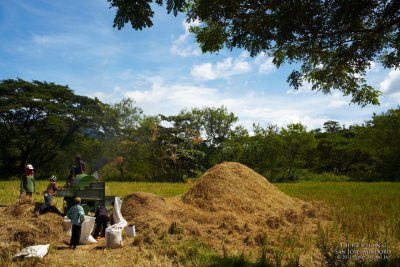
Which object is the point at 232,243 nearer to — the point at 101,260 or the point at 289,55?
the point at 101,260

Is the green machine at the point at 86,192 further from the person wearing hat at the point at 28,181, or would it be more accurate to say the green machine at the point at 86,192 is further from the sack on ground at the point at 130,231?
the person wearing hat at the point at 28,181

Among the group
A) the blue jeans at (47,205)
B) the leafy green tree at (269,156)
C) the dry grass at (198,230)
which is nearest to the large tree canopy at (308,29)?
the dry grass at (198,230)

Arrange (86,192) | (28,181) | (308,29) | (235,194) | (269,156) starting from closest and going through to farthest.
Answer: (308,29)
(86,192)
(235,194)
(28,181)
(269,156)

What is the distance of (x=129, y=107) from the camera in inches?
1517

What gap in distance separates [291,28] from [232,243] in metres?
4.47

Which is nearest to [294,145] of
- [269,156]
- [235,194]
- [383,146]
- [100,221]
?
[269,156]

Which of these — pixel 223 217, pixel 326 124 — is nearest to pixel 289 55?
pixel 223 217

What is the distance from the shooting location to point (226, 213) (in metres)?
10.4

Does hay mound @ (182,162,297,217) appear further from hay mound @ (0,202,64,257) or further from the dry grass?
hay mound @ (0,202,64,257)

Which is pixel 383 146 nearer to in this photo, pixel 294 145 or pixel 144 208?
pixel 294 145

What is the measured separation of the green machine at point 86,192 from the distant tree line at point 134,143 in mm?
22882

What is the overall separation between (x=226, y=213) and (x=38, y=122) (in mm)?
28663

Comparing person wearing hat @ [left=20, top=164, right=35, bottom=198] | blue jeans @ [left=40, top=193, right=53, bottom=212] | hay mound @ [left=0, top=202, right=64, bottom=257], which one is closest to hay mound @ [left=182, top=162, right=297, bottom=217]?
blue jeans @ [left=40, top=193, right=53, bottom=212]

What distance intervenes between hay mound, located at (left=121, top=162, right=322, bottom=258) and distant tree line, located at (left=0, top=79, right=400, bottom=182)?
20491 millimetres
